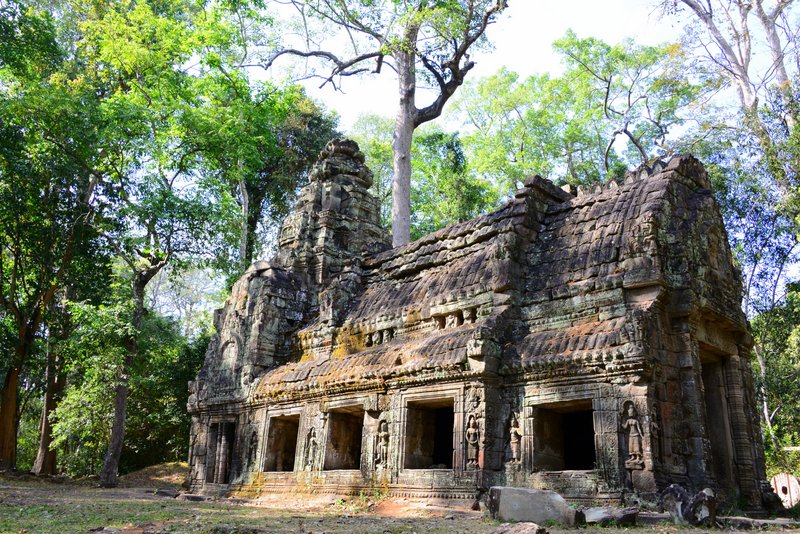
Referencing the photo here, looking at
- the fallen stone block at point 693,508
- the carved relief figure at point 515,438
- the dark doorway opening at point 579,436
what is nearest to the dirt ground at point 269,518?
the fallen stone block at point 693,508

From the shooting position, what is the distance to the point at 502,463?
31.0ft

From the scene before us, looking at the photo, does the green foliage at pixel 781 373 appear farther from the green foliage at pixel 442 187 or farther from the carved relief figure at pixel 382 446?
the carved relief figure at pixel 382 446

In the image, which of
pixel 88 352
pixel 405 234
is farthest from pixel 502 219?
pixel 88 352

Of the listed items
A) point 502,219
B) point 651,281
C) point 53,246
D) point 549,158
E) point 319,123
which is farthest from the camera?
point 549,158

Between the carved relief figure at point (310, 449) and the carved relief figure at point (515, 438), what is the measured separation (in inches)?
168

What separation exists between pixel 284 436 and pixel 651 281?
8.11 m

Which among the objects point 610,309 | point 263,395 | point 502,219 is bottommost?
point 263,395

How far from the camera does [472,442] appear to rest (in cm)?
958

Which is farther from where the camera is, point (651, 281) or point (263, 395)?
point (263, 395)

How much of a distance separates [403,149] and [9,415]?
14.4m

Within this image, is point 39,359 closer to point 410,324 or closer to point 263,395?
point 263,395

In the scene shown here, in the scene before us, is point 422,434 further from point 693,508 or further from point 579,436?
point 693,508

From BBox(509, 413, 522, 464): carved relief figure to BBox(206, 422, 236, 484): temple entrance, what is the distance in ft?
24.1

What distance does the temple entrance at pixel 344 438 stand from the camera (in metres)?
12.1
